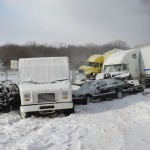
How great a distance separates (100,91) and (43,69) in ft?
16.1

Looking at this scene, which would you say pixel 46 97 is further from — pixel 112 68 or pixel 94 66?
pixel 94 66

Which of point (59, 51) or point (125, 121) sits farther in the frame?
point (59, 51)

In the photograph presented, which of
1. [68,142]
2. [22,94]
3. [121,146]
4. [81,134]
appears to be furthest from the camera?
[22,94]

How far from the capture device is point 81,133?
338 inches

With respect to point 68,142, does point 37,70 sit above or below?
above

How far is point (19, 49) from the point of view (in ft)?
339

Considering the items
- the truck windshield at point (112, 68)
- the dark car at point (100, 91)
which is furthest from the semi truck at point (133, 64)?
the dark car at point (100, 91)

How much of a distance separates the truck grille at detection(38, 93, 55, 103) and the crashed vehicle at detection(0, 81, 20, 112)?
8.32 ft

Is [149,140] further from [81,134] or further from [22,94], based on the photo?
[22,94]

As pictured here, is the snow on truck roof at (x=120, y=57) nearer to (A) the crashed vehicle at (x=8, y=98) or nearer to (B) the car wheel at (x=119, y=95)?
(B) the car wheel at (x=119, y=95)

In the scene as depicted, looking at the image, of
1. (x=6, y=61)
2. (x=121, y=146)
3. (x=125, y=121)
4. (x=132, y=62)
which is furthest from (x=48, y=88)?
(x=6, y=61)

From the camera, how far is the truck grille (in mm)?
12078

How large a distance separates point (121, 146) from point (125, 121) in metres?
3.53

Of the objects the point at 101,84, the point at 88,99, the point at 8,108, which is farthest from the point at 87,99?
the point at 8,108
